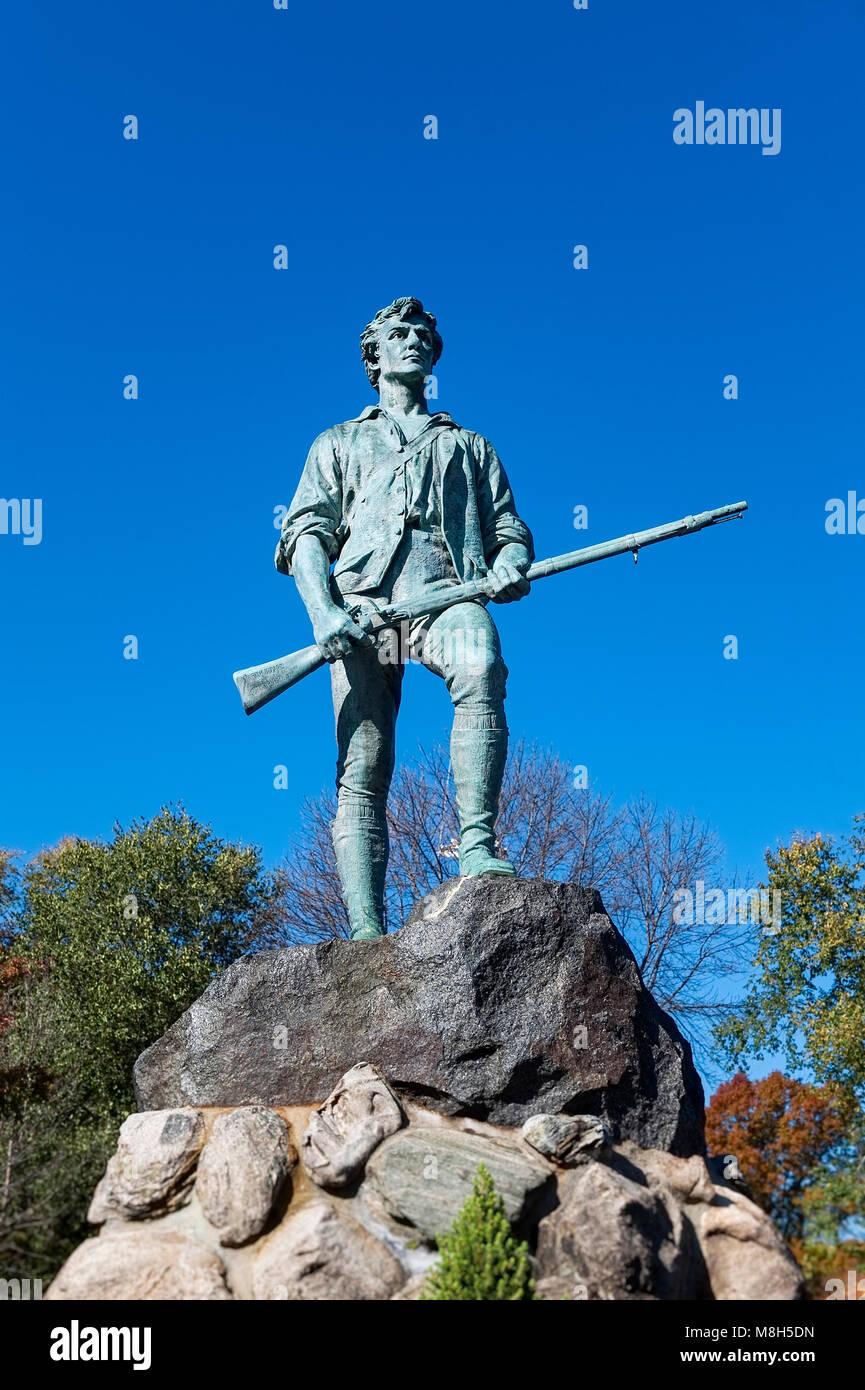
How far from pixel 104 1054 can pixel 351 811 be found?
1071 centimetres

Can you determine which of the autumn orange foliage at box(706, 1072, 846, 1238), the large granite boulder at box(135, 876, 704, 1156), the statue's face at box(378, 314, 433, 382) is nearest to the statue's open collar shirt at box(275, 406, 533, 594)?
the statue's face at box(378, 314, 433, 382)

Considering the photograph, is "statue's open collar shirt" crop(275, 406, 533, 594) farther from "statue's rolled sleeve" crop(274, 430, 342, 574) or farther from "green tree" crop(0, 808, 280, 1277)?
"green tree" crop(0, 808, 280, 1277)

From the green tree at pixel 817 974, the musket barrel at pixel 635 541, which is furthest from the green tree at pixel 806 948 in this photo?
the musket barrel at pixel 635 541

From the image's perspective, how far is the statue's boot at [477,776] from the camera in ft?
23.5

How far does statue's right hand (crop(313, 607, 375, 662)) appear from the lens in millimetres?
7562

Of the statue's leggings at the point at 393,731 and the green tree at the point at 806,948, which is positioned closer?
the statue's leggings at the point at 393,731

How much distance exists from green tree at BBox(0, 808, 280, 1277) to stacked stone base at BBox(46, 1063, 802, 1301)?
4.98 metres

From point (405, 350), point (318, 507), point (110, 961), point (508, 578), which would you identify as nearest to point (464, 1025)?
point (508, 578)

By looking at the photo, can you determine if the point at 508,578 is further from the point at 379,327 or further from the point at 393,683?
the point at 379,327

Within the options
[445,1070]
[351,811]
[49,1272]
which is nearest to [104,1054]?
[49,1272]

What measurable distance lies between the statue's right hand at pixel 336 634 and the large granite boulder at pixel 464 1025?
1604mm

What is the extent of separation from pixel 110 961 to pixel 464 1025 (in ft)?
41.2

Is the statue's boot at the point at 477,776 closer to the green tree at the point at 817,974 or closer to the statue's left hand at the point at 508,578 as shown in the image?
the statue's left hand at the point at 508,578
